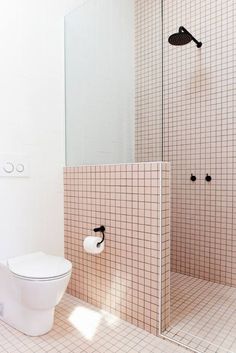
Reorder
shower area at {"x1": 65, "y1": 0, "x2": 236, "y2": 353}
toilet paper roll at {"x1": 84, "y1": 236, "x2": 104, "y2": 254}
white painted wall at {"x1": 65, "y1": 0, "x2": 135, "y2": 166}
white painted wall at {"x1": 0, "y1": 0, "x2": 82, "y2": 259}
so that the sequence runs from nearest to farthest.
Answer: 1. toilet paper roll at {"x1": 84, "y1": 236, "x2": 104, "y2": 254}
2. white painted wall at {"x1": 0, "y1": 0, "x2": 82, "y2": 259}
3. shower area at {"x1": 65, "y1": 0, "x2": 236, "y2": 353}
4. white painted wall at {"x1": 65, "y1": 0, "x2": 135, "y2": 166}

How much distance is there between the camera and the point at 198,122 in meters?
2.26

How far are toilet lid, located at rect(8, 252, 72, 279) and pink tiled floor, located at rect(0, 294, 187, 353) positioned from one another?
385 mm

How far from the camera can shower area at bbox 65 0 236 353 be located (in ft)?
6.21

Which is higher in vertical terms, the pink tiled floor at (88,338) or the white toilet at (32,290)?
the white toilet at (32,290)

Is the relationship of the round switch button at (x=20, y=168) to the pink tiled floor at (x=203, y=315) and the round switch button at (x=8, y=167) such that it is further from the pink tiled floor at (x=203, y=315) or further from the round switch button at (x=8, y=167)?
the pink tiled floor at (x=203, y=315)

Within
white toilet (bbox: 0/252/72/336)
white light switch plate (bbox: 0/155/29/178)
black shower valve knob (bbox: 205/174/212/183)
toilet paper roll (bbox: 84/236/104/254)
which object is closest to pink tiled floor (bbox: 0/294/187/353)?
white toilet (bbox: 0/252/72/336)

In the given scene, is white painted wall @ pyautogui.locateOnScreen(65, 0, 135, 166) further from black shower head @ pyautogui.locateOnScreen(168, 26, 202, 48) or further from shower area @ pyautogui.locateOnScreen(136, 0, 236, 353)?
black shower head @ pyautogui.locateOnScreen(168, 26, 202, 48)

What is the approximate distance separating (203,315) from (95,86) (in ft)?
5.79

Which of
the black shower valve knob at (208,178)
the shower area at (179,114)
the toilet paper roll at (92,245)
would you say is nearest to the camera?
the toilet paper roll at (92,245)

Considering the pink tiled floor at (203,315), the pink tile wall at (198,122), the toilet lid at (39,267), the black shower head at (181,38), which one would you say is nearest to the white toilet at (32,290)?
the toilet lid at (39,267)

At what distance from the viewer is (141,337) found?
1.46 m

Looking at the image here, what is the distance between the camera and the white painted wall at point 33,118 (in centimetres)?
174

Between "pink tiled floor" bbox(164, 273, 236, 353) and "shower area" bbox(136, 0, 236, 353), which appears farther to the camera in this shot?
"shower area" bbox(136, 0, 236, 353)

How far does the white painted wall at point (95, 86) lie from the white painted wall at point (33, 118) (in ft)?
0.29
